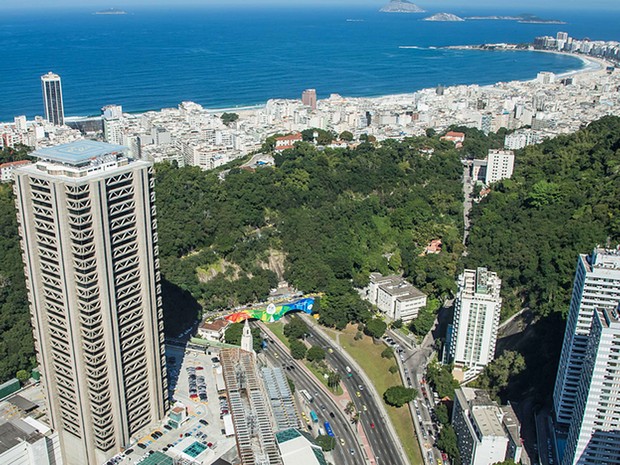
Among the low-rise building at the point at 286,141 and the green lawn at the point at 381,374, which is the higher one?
the low-rise building at the point at 286,141

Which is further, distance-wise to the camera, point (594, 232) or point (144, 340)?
point (594, 232)

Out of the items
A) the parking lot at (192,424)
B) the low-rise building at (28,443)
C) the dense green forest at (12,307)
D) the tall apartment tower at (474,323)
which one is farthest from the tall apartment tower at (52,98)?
the tall apartment tower at (474,323)

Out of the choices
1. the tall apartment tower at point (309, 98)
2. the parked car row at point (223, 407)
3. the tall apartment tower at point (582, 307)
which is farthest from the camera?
the tall apartment tower at point (309, 98)

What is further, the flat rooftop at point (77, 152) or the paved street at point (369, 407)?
the paved street at point (369, 407)

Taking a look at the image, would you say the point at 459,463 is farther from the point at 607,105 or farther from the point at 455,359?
the point at 607,105

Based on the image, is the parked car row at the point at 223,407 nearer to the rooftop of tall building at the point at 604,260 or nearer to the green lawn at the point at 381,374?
the green lawn at the point at 381,374

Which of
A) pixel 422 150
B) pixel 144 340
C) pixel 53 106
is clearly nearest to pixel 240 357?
pixel 144 340

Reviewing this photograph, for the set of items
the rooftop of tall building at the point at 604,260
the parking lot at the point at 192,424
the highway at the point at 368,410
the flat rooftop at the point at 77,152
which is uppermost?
the flat rooftop at the point at 77,152
